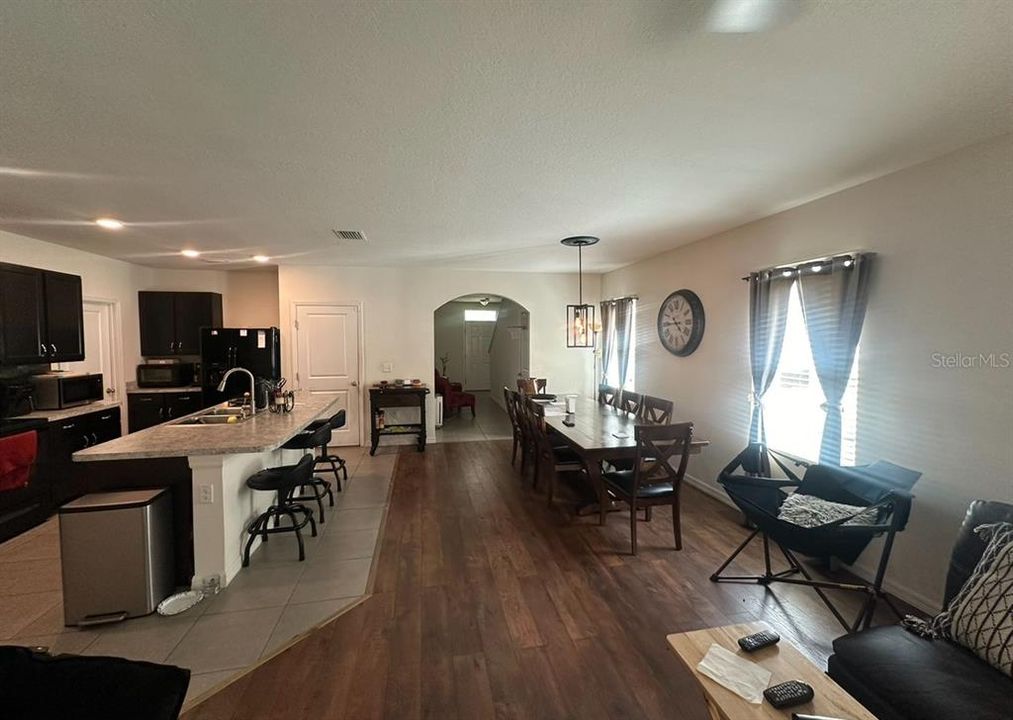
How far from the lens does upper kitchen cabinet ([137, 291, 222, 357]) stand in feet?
17.2

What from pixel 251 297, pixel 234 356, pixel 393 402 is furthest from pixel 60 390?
pixel 393 402

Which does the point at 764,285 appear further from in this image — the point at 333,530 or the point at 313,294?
the point at 313,294

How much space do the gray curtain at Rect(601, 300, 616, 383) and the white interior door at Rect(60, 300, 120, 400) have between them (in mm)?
6342

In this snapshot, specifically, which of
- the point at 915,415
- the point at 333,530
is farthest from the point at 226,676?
the point at 915,415

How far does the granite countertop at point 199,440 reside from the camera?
7.23 ft

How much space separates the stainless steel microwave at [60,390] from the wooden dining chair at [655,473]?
5.03m

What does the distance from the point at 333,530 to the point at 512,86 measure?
3285 millimetres

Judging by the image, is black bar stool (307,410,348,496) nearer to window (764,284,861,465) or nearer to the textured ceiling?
the textured ceiling

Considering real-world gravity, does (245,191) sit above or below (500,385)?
above

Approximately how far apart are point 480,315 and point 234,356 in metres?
6.47

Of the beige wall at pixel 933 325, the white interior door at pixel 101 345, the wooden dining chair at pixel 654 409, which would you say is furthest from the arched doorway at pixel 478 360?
the beige wall at pixel 933 325

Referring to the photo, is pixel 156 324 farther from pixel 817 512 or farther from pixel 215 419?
pixel 817 512

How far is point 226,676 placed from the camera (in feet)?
5.92

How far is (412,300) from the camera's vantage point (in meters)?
5.74
